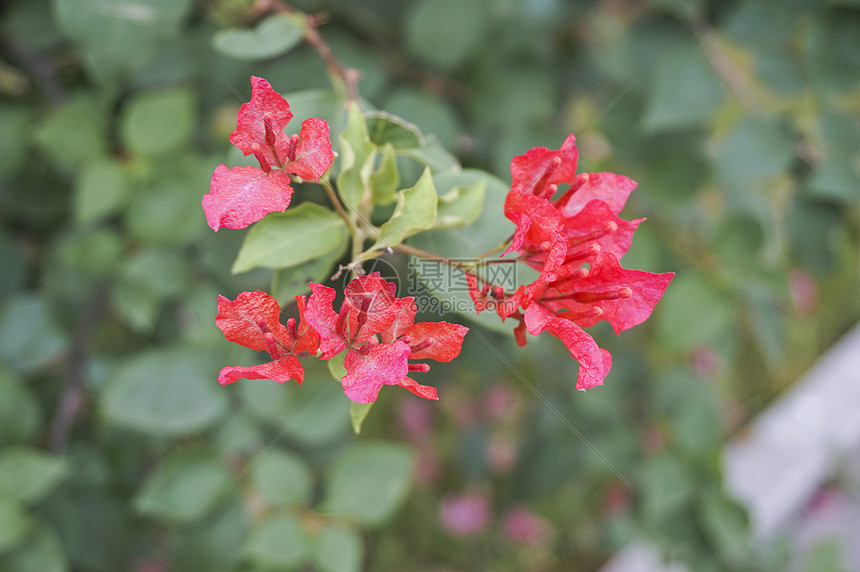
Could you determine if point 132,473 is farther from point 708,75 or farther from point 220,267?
point 708,75

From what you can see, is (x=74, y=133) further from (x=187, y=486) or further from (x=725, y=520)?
(x=725, y=520)

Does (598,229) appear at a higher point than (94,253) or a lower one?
higher

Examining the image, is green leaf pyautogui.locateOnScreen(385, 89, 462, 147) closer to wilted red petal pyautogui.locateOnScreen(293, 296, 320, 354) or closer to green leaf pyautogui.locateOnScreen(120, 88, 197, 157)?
green leaf pyautogui.locateOnScreen(120, 88, 197, 157)

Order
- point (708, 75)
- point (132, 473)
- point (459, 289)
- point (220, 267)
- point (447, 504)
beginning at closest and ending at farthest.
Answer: point (459, 289), point (220, 267), point (708, 75), point (132, 473), point (447, 504)

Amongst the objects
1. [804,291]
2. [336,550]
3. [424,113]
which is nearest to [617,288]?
[424,113]

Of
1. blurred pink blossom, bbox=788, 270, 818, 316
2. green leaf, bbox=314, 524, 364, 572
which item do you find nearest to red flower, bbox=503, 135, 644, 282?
green leaf, bbox=314, 524, 364, 572

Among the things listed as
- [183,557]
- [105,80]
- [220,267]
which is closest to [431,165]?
[220,267]

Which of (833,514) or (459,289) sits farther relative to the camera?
(833,514)
